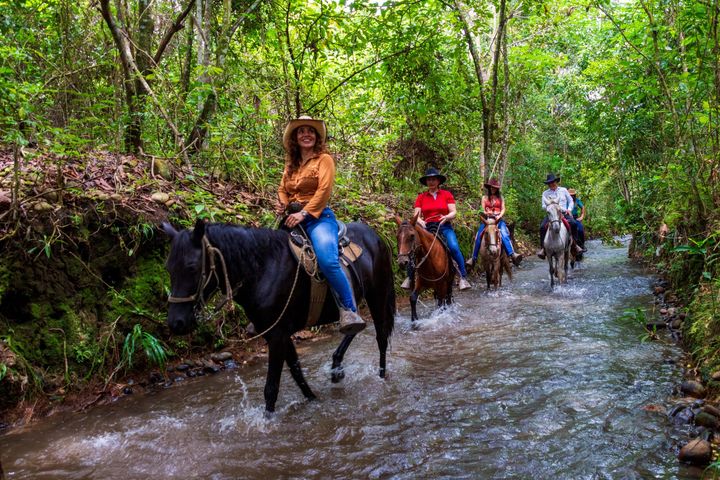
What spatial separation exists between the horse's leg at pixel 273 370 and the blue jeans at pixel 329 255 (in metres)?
0.76

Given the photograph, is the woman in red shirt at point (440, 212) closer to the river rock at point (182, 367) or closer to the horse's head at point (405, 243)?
the horse's head at point (405, 243)

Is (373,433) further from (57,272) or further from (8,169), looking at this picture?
(8,169)

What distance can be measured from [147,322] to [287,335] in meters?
2.09

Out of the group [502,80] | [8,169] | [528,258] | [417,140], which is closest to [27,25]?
[8,169]

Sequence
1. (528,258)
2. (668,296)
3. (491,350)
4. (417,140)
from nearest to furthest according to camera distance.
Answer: (491,350) < (668,296) < (417,140) < (528,258)

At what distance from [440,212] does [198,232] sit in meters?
6.09

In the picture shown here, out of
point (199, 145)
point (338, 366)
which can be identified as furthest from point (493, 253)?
point (199, 145)

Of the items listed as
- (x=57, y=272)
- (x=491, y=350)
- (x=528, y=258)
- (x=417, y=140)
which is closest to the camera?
(x=57, y=272)

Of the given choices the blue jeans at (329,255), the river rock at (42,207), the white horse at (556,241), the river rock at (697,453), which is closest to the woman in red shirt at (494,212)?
the white horse at (556,241)

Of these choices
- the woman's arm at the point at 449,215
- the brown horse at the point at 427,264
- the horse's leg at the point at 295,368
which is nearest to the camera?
the horse's leg at the point at 295,368

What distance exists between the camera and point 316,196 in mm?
4422

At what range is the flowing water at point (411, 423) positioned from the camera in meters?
3.32

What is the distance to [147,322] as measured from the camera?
17.3 ft

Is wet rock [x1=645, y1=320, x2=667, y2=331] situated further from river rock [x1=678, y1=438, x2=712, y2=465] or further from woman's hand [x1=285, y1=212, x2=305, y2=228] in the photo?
woman's hand [x1=285, y1=212, x2=305, y2=228]
